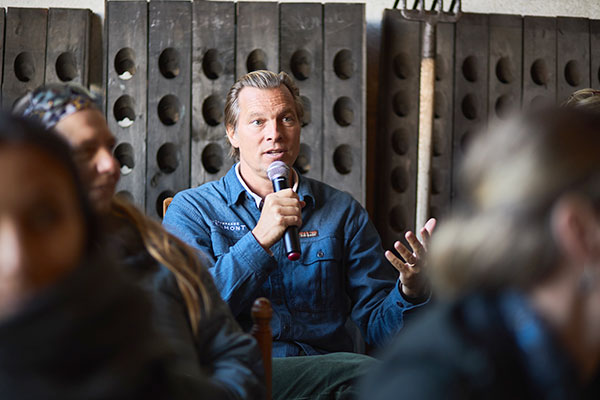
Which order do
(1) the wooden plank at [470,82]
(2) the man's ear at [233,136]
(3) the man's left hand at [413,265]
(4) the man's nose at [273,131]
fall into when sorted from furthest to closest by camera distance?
(1) the wooden plank at [470,82] → (2) the man's ear at [233,136] → (4) the man's nose at [273,131] → (3) the man's left hand at [413,265]

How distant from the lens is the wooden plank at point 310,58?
8.04 ft

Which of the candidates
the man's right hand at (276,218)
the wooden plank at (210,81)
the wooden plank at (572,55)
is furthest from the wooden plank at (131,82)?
the wooden plank at (572,55)

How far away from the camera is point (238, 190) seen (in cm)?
176

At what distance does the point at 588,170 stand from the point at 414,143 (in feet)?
6.48

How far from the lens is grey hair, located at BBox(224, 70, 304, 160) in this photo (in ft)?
6.17

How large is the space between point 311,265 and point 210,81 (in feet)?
3.39

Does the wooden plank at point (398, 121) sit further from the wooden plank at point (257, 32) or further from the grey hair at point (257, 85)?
the grey hair at point (257, 85)

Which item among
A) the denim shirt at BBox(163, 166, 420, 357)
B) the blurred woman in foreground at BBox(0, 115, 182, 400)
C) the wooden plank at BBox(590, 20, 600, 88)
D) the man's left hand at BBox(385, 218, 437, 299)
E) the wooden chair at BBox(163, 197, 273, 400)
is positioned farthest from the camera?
the wooden plank at BBox(590, 20, 600, 88)

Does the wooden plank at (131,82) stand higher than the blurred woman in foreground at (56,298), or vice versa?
the wooden plank at (131,82)

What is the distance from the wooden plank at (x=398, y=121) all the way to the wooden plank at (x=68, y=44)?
1.14 metres

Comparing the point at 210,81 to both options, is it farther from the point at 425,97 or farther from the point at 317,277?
the point at 317,277

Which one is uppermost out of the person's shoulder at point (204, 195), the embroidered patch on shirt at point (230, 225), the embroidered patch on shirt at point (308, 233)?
the person's shoulder at point (204, 195)

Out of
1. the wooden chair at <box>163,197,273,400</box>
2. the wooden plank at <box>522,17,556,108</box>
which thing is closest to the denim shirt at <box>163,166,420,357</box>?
the wooden chair at <box>163,197,273,400</box>

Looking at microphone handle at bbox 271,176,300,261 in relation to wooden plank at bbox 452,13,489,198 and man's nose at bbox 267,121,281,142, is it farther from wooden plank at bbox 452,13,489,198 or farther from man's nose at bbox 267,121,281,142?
wooden plank at bbox 452,13,489,198
